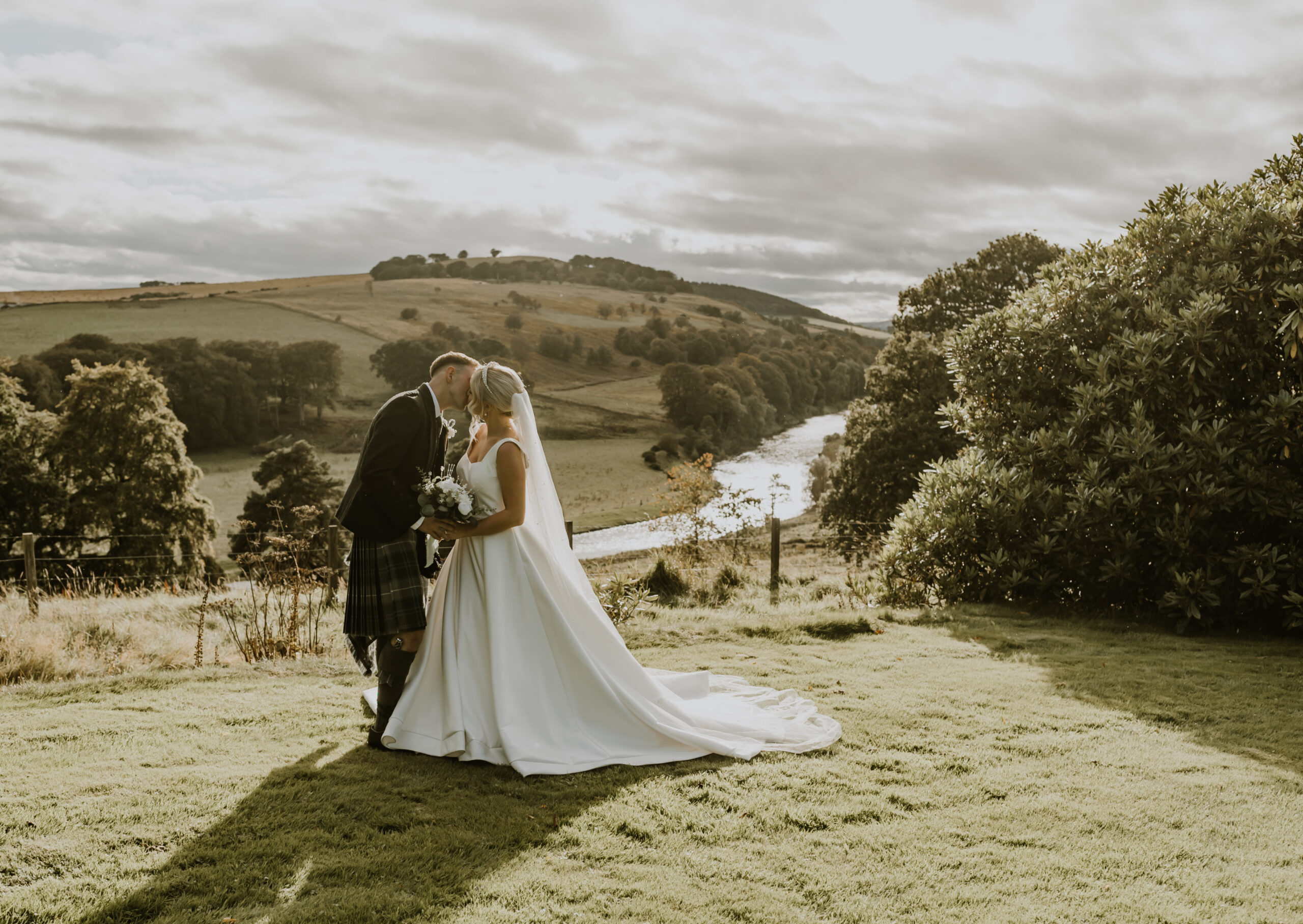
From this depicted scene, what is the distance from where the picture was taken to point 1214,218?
31.8ft

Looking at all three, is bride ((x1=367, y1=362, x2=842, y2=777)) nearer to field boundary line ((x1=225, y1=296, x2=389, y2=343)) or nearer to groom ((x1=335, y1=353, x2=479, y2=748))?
groom ((x1=335, y1=353, x2=479, y2=748))

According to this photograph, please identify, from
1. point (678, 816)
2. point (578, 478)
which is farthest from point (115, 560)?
point (578, 478)

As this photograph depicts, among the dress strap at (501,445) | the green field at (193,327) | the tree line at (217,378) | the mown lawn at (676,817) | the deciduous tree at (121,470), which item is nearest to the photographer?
the mown lawn at (676,817)

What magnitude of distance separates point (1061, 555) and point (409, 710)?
798 cm

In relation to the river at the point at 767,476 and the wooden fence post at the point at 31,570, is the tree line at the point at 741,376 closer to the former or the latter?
the river at the point at 767,476

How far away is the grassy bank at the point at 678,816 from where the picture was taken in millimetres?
3525

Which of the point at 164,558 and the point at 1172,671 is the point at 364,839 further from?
the point at 164,558

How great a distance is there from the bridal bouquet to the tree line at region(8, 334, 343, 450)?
4684 cm

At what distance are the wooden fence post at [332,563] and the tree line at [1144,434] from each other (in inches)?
287

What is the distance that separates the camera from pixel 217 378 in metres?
51.0

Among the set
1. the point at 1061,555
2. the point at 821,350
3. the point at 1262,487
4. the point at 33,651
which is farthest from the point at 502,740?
the point at 821,350

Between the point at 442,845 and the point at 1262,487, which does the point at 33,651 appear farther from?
the point at 1262,487

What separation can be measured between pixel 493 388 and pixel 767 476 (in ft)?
154

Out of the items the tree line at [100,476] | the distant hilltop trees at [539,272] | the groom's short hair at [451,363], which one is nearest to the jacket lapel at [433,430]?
the groom's short hair at [451,363]
